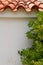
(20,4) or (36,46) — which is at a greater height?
(20,4)

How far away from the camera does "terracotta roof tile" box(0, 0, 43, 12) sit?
275 centimetres

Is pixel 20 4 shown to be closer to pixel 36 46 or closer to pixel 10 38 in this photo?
pixel 10 38

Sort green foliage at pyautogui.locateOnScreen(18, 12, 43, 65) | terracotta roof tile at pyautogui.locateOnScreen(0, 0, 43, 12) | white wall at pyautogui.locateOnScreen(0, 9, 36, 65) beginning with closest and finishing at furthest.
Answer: green foliage at pyautogui.locateOnScreen(18, 12, 43, 65)
terracotta roof tile at pyautogui.locateOnScreen(0, 0, 43, 12)
white wall at pyautogui.locateOnScreen(0, 9, 36, 65)

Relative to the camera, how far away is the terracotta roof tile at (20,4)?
2.75 m

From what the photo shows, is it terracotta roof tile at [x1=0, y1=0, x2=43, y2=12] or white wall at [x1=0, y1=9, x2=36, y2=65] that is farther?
white wall at [x1=0, y1=9, x2=36, y2=65]

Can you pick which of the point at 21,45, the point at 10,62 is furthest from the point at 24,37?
the point at 10,62

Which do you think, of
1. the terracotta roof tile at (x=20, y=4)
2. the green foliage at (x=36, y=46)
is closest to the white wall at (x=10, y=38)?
the terracotta roof tile at (x=20, y=4)

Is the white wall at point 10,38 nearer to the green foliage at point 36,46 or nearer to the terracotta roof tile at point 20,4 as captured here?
the terracotta roof tile at point 20,4

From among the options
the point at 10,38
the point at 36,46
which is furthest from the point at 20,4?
the point at 36,46

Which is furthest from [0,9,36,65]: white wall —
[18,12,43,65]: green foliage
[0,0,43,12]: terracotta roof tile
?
[18,12,43,65]: green foliage

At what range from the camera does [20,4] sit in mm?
2773

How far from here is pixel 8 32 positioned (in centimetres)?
291

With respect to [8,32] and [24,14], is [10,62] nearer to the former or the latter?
[8,32]

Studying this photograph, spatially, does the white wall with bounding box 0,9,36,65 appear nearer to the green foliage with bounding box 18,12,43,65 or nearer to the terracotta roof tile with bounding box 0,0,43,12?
the terracotta roof tile with bounding box 0,0,43,12
